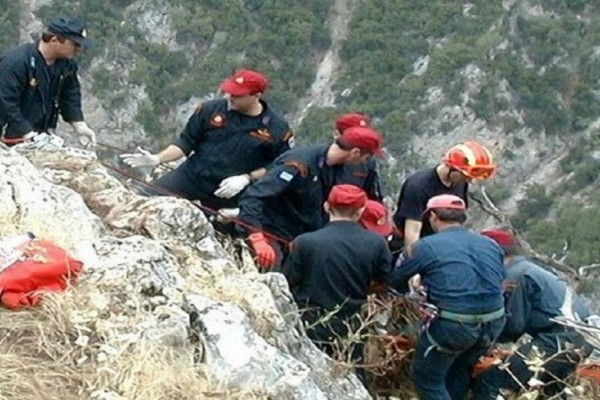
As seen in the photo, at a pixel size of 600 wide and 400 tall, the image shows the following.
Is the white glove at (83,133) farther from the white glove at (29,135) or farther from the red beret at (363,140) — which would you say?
the red beret at (363,140)

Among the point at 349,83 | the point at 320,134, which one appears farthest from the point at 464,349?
the point at 349,83

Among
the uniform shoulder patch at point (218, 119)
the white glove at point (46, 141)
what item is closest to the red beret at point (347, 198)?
the uniform shoulder patch at point (218, 119)

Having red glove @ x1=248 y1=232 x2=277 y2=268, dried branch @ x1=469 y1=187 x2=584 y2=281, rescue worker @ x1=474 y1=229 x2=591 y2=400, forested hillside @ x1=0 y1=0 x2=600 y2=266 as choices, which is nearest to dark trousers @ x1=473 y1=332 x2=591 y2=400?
rescue worker @ x1=474 y1=229 x2=591 y2=400

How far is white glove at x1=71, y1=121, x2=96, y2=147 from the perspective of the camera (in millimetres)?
8070

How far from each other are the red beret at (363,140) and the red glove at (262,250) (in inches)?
29.6

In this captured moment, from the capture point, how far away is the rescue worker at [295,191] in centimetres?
648

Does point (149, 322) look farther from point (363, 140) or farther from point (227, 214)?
point (227, 214)

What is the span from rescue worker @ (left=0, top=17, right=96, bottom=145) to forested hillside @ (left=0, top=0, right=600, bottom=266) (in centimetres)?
5868

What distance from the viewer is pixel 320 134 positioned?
7138 centimetres

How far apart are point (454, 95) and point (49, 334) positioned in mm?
70460

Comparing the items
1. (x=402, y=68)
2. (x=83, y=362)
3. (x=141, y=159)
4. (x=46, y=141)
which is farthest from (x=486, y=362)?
(x=402, y=68)

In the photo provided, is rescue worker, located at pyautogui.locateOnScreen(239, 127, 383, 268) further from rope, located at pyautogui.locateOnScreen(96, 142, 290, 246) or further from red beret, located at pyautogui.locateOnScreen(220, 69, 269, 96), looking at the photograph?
red beret, located at pyautogui.locateOnScreen(220, 69, 269, 96)

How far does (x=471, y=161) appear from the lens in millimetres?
6590

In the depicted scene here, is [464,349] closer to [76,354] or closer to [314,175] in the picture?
[314,175]
